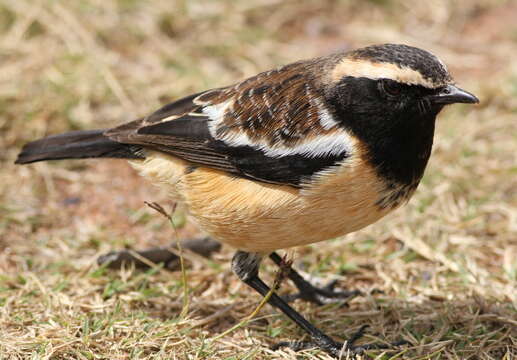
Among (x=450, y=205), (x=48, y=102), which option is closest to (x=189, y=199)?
(x=450, y=205)

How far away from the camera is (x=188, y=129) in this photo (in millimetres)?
4828

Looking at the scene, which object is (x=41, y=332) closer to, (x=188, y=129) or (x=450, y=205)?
(x=188, y=129)

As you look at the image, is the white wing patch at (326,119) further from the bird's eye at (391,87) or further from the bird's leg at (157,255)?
the bird's leg at (157,255)

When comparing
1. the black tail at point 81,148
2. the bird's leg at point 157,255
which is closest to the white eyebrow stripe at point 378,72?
the black tail at point 81,148

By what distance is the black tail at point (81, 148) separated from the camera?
516cm

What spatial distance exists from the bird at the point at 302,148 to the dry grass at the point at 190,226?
1.86ft

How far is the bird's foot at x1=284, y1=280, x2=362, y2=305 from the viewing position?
533cm

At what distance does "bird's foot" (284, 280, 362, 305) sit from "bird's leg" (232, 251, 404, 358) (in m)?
0.39

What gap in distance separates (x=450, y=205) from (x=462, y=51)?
132 inches

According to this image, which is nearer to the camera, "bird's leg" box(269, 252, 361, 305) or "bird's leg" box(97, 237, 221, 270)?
"bird's leg" box(269, 252, 361, 305)

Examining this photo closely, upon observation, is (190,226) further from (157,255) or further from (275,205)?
(275,205)

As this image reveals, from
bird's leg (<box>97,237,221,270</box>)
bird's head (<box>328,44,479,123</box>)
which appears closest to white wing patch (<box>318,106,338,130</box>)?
bird's head (<box>328,44,479,123</box>)

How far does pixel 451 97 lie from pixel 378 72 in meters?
0.44

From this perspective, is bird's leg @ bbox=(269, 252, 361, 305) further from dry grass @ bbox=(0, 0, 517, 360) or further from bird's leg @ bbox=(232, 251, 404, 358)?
bird's leg @ bbox=(232, 251, 404, 358)
